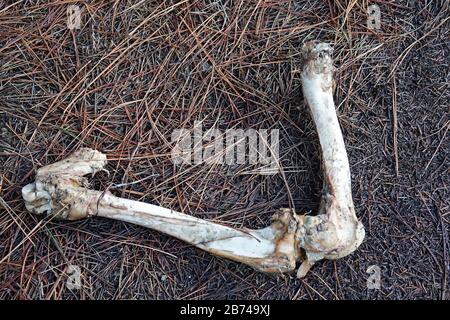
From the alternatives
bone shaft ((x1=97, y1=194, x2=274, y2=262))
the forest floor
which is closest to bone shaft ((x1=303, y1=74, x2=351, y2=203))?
the forest floor

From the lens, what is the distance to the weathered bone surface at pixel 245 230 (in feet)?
7.14

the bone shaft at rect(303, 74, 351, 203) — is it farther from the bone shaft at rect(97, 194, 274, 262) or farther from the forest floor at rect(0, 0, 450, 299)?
the bone shaft at rect(97, 194, 274, 262)

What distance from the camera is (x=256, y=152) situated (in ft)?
8.07

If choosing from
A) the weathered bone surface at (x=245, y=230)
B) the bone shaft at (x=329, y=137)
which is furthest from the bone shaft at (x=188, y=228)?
the bone shaft at (x=329, y=137)

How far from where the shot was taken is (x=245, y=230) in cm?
228

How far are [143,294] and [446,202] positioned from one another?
1.56m

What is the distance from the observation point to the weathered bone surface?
7.14 feet

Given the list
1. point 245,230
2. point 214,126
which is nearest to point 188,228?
point 245,230

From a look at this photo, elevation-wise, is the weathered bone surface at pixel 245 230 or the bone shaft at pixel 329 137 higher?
the bone shaft at pixel 329 137

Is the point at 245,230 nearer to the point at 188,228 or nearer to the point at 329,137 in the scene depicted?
the point at 188,228

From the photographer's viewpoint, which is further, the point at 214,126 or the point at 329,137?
the point at 214,126

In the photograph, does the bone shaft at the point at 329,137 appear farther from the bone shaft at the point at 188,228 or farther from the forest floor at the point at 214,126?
the bone shaft at the point at 188,228

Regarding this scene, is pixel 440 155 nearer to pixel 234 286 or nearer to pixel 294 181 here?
pixel 294 181
